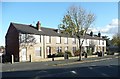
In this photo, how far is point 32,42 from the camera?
181 ft

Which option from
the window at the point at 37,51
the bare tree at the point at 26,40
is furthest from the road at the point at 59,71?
A: the window at the point at 37,51

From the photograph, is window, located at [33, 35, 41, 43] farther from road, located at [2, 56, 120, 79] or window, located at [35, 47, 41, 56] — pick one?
road, located at [2, 56, 120, 79]

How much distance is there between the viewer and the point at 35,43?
185 ft

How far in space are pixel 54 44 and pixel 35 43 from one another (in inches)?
310

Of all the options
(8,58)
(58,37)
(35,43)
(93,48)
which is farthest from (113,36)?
(8,58)

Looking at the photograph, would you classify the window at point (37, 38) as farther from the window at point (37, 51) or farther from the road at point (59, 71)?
the road at point (59, 71)

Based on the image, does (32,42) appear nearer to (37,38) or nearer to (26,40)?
(26,40)

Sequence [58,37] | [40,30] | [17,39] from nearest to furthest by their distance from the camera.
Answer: [17,39], [40,30], [58,37]

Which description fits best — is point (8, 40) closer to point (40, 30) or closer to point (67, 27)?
point (40, 30)

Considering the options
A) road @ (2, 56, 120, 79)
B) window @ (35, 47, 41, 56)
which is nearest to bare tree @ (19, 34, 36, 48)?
A: window @ (35, 47, 41, 56)

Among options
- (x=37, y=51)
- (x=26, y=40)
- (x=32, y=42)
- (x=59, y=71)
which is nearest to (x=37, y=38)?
(x=32, y=42)

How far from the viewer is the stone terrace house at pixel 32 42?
52.6m

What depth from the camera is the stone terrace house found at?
5259 centimetres

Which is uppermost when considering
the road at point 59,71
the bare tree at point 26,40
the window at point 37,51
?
the bare tree at point 26,40
